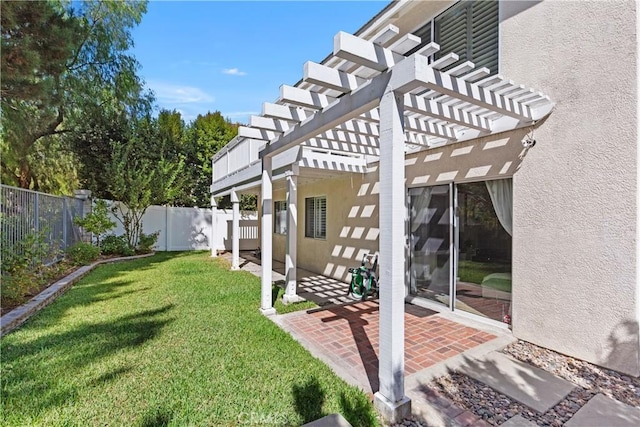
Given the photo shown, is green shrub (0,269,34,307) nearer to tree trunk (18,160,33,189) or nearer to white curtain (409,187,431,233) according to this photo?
white curtain (409,187,431,233)

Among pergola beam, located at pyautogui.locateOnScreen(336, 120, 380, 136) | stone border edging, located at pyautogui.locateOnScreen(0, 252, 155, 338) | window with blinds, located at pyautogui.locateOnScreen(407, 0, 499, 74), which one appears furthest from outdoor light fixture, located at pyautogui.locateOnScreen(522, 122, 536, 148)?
stone border edging, located at pyautogui.locateOnScreen(0, 252, 155, 338)

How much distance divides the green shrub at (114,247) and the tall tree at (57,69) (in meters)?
4.76

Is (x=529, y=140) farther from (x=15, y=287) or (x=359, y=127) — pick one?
(x=15, y=287)

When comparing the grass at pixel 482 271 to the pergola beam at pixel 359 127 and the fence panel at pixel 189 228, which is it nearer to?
the pergola beam at pixel 359 127

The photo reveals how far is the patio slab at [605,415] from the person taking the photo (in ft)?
9.41

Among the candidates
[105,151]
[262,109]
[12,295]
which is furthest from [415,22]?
[105,151]

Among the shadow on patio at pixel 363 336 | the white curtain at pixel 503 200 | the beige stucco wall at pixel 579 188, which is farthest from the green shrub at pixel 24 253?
the beige stucco wall at pixel 579 188

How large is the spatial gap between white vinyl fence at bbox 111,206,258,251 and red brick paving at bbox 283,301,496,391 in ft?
40.6

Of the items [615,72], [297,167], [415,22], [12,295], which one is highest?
[415,22]

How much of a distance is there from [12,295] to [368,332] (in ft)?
22.2

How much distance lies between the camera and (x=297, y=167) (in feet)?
23.8

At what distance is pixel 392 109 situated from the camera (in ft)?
9.84

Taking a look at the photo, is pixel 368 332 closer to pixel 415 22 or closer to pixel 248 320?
pixel 248 320

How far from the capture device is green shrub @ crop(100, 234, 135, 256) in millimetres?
13167
